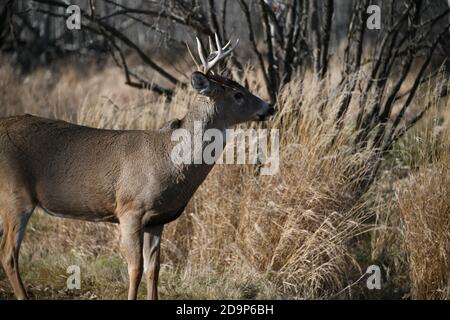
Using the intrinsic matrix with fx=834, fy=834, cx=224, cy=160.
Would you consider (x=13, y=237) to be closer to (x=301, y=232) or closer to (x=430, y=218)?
(x=301, y=232)

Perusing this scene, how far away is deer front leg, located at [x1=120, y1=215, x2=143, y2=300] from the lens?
23.4 ft

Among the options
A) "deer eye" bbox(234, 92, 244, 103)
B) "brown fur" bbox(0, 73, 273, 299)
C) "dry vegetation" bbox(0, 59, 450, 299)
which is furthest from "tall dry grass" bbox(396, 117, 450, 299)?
"deer eye" bbox(234, 92, 244, 103)

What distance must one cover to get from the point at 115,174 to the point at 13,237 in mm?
1059

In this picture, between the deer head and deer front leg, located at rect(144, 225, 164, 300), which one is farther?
deer front leg, located at rect(144, 225, 164, 300)

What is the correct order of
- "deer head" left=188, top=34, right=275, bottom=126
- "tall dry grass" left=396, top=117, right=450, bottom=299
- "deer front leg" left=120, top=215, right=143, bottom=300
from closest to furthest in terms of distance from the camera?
"deer front leg" left=120, top=215, right=143, bottom=300 < "deer head" left=188, top=34, right=275, bottom=126 < "tall dry grass" left=396, top=117, right=450, bottom=299

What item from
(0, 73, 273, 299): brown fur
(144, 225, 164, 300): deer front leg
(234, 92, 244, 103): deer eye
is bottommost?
(144, 225, 164, 300): deer front leg

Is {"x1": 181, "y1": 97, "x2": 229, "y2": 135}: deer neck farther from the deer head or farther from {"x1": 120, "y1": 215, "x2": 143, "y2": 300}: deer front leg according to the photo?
{"x1": 120, "y1": 215, "x2": 143, "y2": 300}: deer front leg

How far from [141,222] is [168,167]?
21.7 inches

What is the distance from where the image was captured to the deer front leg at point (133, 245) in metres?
7.14

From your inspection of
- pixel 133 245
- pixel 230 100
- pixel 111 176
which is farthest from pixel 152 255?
pixel 230 100

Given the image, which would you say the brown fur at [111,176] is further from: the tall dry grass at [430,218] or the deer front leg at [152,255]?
the tall dry grass at [430,218]

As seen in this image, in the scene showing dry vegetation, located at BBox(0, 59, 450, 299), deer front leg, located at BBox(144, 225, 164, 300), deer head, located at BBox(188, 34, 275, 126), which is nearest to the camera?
deer head, located at BBox(188, 34, 275, 126)

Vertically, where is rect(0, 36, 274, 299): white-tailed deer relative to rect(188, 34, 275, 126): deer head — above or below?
below
